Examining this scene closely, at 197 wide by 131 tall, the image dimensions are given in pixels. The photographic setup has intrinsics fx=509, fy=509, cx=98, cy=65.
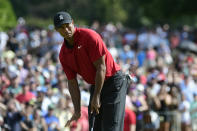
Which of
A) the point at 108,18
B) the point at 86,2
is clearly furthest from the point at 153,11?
the point at 86,2

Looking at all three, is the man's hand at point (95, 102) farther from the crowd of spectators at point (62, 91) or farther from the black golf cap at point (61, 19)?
the crowd of spectators at point (62, 91)

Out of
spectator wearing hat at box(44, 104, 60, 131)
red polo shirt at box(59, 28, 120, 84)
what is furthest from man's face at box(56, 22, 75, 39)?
spectator wearing hat at box(44, 104, 60, 131)

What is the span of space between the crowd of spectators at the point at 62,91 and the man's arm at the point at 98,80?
229 cm

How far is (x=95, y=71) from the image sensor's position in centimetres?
686

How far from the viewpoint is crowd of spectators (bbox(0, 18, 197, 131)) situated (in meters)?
11.4

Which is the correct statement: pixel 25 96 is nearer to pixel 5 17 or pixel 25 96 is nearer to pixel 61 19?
pixel 61 19

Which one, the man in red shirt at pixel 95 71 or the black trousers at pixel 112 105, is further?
the black trousers at pixel 112 105

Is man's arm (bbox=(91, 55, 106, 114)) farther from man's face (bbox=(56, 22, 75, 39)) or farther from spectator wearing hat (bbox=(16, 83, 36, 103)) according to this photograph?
spectator wearing hat (bbox=(16, 83, 36, 103))

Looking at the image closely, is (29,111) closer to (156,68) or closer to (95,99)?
(95,99)

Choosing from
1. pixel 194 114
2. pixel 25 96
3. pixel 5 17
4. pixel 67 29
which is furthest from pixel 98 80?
pixel 5 17

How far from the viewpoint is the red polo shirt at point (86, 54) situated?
664cm

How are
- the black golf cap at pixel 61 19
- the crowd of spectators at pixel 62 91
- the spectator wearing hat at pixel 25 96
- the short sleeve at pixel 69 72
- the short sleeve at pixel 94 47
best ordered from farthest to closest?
the spectator wearing hat at pixel 25 96 < the crowd of spectators at pixel 62 91 < the short sleeve at pixel 69 72 < the short sleeve at pixel 94 47 < the black golf cap at pixel 61 19

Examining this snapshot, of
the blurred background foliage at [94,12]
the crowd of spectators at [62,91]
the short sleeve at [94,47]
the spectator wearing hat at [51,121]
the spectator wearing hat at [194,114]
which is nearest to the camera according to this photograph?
the short sleeve at [94,47]

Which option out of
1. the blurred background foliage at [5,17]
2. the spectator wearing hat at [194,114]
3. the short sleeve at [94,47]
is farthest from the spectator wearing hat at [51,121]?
the blurred background foliage at [5,17]
